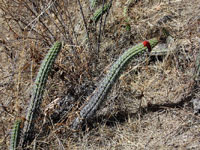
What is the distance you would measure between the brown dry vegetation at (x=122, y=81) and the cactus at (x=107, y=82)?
0.17 m

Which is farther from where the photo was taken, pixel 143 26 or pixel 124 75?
pixel 143 26

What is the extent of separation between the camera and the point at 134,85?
10.3ft

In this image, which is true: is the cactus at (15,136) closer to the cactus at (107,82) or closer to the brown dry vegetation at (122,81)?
the brown dry vegetation at (122,81)

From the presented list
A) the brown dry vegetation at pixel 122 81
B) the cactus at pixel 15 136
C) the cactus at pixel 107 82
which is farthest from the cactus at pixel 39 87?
the cactus at pixel 107 82

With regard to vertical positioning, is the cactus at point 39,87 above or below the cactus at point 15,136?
above

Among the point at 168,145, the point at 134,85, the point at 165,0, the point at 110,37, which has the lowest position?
the point at 168,145

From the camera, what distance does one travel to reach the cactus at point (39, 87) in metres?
2.67

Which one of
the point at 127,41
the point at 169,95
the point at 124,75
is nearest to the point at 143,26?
the point at 127,41

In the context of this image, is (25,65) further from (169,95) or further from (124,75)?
(169,95)

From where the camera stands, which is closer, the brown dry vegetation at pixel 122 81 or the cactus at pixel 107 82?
the cactus at pixel 107 82

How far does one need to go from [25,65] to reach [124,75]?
3.95 ft

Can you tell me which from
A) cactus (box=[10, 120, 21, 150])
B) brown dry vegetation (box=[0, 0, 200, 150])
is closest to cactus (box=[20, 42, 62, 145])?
cactus (box=[10, 120, 21, 150])

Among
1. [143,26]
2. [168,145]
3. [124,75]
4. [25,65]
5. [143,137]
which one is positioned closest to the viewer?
[168,145]

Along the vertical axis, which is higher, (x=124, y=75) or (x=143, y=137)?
(x=124, y=75)
